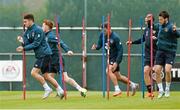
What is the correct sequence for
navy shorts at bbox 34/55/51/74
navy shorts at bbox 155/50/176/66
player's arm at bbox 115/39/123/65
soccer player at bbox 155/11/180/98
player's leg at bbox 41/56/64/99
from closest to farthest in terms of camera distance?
soccer player at bbox 155/11/180/98 < navy shorts at bbox 155/50/176/66 < navy shorts at bbox 34/55/51/74 < player's leg at bbox 41/56/64/99 < player's arm at bbox 115/39/123/65

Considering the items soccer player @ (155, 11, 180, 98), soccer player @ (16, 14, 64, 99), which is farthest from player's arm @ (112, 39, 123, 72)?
soccer player @ (16, 14, 64, 99)

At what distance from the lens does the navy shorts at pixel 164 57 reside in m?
19.0

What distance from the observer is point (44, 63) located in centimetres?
1955

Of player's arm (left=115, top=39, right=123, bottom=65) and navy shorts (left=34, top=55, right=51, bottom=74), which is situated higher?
player's arm (left=115, top=39, right=123, bottom=65)

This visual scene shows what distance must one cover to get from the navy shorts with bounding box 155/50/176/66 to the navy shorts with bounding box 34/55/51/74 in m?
2.67

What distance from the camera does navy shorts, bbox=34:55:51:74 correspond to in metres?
19.4

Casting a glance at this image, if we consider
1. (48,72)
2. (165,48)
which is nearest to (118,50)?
(48,72)

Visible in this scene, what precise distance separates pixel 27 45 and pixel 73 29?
9.78 meters

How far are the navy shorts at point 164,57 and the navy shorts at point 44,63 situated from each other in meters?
2.67

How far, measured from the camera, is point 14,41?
28.7 m

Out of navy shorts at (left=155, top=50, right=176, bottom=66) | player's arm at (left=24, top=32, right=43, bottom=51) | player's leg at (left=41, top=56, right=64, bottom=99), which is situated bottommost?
player's leg at (left=41, top=56, right=64, bottom=99)

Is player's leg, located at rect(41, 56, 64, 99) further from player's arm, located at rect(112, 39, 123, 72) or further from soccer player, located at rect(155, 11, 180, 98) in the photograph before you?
soccer player, located at rect(155, 11, 180, 98)

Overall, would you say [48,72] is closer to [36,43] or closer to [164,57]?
[36,43]

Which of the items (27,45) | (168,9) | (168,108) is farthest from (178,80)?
(168,108)
